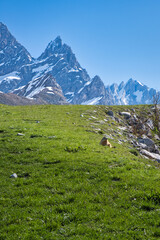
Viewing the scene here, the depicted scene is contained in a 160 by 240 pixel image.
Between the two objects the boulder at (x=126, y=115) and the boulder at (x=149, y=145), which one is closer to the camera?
the boulder at (x=149, y=145)

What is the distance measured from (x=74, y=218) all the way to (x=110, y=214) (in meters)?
1.68

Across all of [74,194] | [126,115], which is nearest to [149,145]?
[126,115]

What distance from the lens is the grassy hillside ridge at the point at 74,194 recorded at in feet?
26.1

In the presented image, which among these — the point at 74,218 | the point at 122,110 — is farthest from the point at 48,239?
the point at 122,110

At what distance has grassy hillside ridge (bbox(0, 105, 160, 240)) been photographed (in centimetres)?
796

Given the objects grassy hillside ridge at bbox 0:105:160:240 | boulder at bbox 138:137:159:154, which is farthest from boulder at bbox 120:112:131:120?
grassy hillside ridge at bbox 0:105:160:240

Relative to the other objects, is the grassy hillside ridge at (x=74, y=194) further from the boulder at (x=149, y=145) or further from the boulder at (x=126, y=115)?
the boulder at (x=126, y=115)

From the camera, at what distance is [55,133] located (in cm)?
2119

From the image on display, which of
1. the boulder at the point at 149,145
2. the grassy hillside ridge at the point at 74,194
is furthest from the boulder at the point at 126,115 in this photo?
the grassy hillside ridge at the point at 74,194

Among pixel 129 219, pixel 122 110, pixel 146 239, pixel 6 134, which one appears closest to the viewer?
pixel 146 239

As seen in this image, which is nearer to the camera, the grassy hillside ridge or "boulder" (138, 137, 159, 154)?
the grassy hillside ridge

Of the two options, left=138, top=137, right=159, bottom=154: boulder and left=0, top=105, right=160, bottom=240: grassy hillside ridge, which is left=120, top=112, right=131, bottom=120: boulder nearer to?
left=138, top=137, right=159, bottom=154: boulder

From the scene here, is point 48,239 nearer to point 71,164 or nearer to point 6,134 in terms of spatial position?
point 71,164

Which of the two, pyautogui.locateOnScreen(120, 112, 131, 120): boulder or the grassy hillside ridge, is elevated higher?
pyautogui.locateOnScreen(120, 112, 131, 120): boulder
